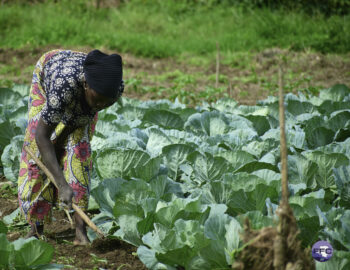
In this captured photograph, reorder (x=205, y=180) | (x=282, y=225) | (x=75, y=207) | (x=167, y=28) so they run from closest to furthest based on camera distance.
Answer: (x=282, y=225)
(x=75, y=207)
(x=205, y=180)
(x=167, y=28)

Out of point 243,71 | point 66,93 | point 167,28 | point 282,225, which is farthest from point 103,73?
point 167,28

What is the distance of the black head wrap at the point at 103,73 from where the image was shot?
2.40 m

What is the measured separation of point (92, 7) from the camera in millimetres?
12984

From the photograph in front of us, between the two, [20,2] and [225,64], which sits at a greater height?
[20,2]

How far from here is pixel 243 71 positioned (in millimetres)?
8711

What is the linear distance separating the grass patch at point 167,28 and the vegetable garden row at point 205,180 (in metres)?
5.81

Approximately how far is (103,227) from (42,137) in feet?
2.10

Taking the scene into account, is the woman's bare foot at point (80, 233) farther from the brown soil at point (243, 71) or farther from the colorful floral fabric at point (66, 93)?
the brown soil at point (243, 71)

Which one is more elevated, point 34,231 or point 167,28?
point 167,28

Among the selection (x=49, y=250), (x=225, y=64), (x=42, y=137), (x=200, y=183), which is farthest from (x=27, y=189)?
(x=225, y=64)

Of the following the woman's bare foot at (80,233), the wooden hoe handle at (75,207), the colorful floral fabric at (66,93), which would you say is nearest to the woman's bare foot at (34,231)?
the woman's bare foot at (80,233)

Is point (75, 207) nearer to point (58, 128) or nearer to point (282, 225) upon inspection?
point (58, 128)

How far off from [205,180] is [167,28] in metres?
9.62

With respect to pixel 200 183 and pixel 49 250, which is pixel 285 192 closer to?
pixel 49 250
